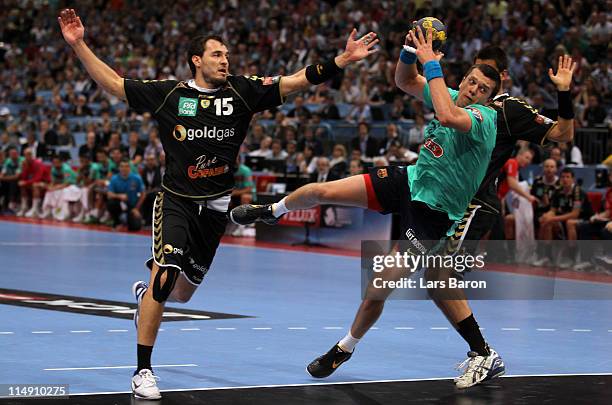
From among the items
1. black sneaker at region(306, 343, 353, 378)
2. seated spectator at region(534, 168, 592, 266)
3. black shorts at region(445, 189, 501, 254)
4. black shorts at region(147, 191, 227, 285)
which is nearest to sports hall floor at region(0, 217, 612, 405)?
black sneaker at region(306, 343, 353, 378)

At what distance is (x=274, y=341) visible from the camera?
10.0 meters

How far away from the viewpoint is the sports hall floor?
25.5ft

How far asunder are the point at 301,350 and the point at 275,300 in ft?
11.3

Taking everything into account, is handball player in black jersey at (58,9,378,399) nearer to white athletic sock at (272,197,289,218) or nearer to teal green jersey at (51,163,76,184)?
white athletic sock at (272,197,289,218)

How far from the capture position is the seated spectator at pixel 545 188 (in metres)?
17.2

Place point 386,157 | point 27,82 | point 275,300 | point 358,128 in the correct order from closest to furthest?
point 275,300
point 386,157
point 358,128
point 27,82

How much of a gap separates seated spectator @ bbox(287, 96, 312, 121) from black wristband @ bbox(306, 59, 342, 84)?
52.5ft

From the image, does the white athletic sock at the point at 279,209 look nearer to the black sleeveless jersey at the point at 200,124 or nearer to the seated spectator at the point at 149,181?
the black sleeveless jersey at the point at 200,124

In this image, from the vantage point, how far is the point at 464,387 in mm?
7961

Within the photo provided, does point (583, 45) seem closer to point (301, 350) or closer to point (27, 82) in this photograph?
point (301, 350)

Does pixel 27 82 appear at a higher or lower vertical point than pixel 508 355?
higher

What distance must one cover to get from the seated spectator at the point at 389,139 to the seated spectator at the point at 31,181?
8.36 m

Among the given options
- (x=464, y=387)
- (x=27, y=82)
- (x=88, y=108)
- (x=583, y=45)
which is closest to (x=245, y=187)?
(x=583, y=45)

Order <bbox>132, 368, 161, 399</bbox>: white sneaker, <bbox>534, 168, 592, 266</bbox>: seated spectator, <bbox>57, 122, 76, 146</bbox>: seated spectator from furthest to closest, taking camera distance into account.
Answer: <bbox>57, 122, 76, 146</bbox>: seated spectator < <bbox>534, 168, 592, 266</bbox>: seated spectator < <bbox>132, 368, 161, 399</bbox>: white sneaker
